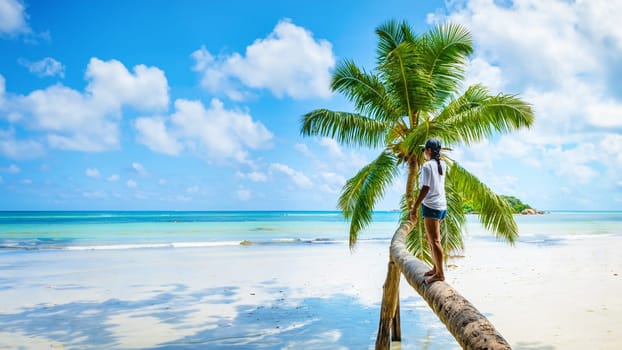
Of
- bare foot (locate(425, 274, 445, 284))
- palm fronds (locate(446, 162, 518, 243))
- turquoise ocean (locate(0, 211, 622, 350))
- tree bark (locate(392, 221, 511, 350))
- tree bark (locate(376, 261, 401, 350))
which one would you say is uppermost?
palm fronds (locate(446, 162, 518, 243))

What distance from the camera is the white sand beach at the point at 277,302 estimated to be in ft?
27.4

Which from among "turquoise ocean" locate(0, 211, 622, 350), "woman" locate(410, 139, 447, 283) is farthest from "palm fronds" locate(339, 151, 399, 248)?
"woman" locate(410, 139, 447, 283)

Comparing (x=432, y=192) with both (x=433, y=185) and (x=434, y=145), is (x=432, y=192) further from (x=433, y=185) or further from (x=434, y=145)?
(x=434, y=145)

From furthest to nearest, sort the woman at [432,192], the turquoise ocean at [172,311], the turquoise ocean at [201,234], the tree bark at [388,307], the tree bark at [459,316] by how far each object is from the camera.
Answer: the turquoise ocean at [201,234] → the turquoise ocean at [172,311] → the tree bark at [388,307] → the woman at [432,192] → the tree bark at [459,316]

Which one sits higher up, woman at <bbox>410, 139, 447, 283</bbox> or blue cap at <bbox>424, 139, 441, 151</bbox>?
blue cap at <bbox>424, 139, 441, 151</bbox>

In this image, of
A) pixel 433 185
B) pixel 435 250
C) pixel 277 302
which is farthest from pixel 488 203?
pixel 277 302

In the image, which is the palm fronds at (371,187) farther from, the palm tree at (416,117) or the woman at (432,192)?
the woman at (432,192)

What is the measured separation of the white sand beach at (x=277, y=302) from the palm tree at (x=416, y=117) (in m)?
1.96

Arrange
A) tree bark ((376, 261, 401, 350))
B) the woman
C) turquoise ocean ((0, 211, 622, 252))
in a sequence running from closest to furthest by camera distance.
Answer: the woman → tree bark ((376, 261, 401, 350)) → turquoise ocean ((0, 211, 622, 252))

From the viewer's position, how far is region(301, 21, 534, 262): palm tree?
27.2 feet

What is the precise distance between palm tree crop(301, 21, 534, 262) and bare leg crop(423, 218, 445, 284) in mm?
3161

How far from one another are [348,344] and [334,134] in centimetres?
403

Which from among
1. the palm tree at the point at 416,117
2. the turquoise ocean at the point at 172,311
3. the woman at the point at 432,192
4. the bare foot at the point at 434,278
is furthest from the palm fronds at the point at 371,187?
the bare foot at the point at 434,278

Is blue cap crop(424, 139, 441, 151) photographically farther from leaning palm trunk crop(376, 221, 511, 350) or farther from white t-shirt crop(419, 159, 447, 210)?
leaning palm trunk crop(376, 221, 511, 350)
